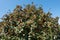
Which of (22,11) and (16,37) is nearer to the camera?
(16,37)

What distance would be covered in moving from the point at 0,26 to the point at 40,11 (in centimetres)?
276

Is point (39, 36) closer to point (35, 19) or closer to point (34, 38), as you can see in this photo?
point (34, 38)

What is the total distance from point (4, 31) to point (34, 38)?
193cm

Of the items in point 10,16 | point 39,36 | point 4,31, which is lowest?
point 39,36

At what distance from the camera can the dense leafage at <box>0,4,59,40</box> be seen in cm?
1081

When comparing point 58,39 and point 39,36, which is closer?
point 39,36

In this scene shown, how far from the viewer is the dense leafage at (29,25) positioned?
10812mm

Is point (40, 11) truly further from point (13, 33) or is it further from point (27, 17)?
point (13, 33)

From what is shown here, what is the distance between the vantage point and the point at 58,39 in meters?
11.7

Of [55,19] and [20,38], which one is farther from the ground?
[55,19]

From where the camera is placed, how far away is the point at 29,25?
35.8 feet

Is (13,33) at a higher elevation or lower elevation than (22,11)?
lower

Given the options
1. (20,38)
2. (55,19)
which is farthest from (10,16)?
(55,19)

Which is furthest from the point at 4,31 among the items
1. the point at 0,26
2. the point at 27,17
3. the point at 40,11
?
the point at 40,11
